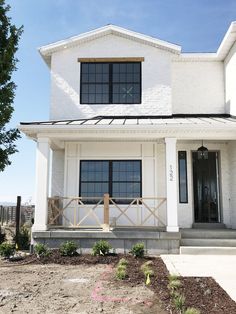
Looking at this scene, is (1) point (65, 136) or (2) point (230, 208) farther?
(2) point (230, 208)

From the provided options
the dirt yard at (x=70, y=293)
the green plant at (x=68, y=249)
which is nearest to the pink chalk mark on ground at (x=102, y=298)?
the dirt yard at (x=70, y=293)

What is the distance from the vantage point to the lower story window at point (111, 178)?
12.6 m

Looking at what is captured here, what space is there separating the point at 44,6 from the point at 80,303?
837 cm

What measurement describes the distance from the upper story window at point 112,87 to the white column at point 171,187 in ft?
10.4

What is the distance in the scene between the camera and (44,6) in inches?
408

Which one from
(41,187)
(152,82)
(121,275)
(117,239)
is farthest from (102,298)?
(152,82)

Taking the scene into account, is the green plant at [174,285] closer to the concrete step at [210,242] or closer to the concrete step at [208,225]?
the concrete step at [210,242]

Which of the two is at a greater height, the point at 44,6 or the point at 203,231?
the point at 44,6

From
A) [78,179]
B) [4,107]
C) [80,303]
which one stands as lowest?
[80,303]

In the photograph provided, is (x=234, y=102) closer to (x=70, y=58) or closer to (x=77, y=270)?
(x=70, y=58)

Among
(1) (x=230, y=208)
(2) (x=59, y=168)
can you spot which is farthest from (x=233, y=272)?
(2) (x=59, y=168)

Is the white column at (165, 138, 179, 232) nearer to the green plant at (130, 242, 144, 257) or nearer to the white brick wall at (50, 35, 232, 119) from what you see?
the green plant at (130, 242, 144, 257)

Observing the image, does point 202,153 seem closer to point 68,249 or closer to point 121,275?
point 68,249

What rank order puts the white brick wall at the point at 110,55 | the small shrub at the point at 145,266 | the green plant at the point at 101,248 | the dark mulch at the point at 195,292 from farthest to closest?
the white brick wall at the point at 110,55, the green plant at the point at 101,248, the small shrub at the point at 145,266, the dark mulch at the point at 195,292
